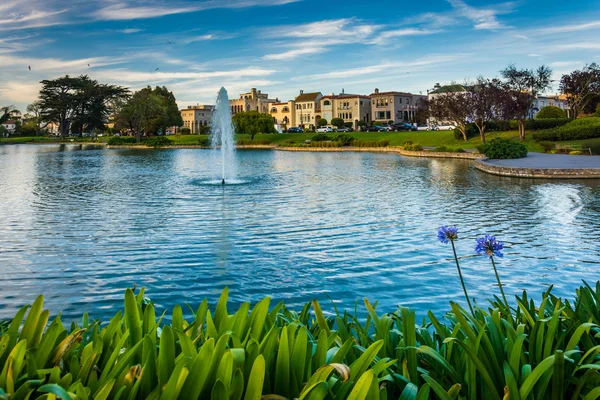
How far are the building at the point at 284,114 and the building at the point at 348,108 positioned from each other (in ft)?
32.7

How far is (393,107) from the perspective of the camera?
4188 inches

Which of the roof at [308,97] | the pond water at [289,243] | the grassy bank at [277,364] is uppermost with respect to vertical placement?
the roof at [308,97]

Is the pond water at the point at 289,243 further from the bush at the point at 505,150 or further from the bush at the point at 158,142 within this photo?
the bush at the point at 158,142

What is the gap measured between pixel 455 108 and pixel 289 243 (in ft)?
143

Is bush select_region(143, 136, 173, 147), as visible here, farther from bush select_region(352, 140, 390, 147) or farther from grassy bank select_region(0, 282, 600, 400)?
grassy bank select_region(0, 282, 600, 400)

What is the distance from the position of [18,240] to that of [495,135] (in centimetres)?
5233

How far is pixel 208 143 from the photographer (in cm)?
8169

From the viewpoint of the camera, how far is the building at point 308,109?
4688 inches

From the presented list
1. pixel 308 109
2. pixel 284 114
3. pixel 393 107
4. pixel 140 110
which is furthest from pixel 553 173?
pixel 284 114

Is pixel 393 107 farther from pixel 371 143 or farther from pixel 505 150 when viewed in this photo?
pixel 505 150

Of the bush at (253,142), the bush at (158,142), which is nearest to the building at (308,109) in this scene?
the bush at (253,142)

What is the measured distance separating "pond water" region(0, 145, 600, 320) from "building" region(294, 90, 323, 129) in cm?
9753

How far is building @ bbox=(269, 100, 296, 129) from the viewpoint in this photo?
406 ft

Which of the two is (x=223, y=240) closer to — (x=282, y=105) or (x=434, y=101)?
(x=434, y=101)
